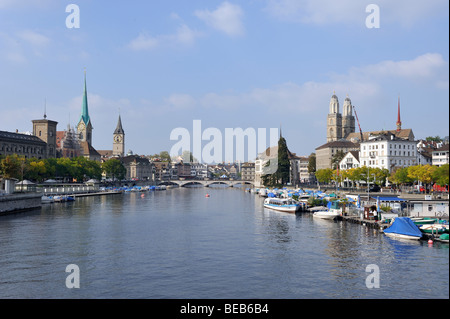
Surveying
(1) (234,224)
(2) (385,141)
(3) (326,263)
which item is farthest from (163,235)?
(2) (385,141)

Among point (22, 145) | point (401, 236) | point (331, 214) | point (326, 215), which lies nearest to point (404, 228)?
point (401, 236)

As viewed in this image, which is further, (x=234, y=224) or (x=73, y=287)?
(x=234, y=224)

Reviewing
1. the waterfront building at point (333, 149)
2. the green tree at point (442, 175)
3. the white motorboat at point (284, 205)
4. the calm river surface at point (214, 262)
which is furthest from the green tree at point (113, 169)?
the green tree at point (442, 175)

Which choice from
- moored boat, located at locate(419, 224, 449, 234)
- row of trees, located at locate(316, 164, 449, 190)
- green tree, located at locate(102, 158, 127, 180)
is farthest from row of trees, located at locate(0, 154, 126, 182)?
moored boat, located at locate(419, 224, 449, 234)

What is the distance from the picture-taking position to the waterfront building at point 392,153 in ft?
361

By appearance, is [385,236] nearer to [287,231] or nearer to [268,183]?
[287,231]

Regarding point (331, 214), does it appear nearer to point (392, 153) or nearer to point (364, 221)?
point (364, 221)

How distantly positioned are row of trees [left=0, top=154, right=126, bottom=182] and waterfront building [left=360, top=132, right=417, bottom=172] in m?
85.2

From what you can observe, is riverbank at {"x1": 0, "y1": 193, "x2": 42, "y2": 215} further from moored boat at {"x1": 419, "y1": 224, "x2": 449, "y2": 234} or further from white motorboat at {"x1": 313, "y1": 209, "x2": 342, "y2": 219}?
moored boat at {"x1": 419, "y1": 224, "x2": 449, "y2": 234}

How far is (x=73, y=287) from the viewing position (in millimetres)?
27594

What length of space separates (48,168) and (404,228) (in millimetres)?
101145

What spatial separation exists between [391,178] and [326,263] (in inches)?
2715

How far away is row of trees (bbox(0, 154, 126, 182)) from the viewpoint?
290 ft

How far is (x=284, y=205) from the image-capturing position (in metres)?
78.8
